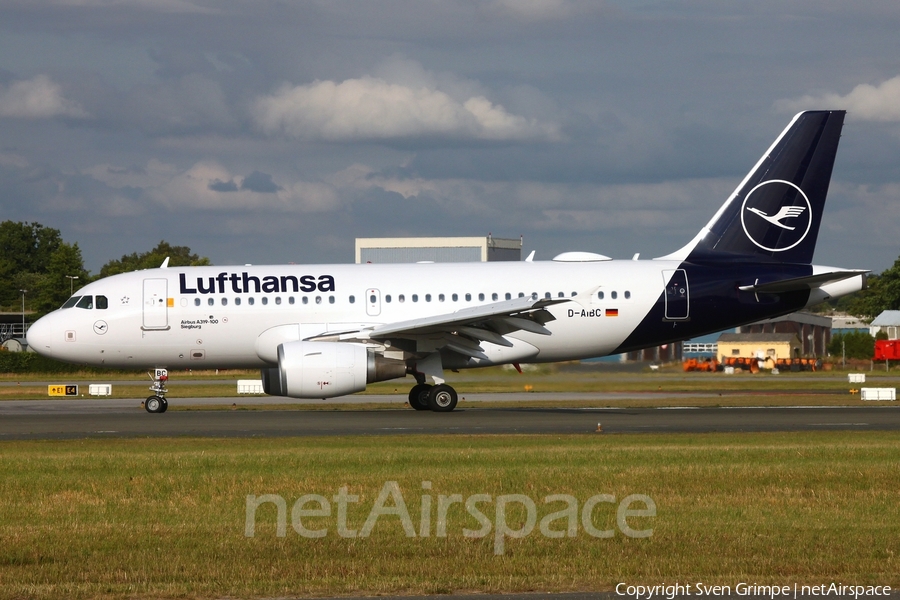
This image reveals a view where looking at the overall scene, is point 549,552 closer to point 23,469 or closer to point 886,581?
point 886,581

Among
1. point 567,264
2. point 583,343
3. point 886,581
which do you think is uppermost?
point 567,264

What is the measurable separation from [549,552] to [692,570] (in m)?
1.28

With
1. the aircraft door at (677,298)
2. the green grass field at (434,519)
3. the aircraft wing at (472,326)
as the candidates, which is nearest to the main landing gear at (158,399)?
the aircraft wing at (472,326)

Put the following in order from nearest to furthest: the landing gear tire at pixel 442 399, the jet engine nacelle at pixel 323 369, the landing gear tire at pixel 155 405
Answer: the jet engine nacelle at pixel 323 369 → the landing gear tire at pixel 442 399 → the landing gear tire at pixel 155 405

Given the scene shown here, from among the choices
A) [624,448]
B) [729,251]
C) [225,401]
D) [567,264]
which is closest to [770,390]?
[729,251]

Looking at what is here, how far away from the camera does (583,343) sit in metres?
29.2

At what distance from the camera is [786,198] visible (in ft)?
100

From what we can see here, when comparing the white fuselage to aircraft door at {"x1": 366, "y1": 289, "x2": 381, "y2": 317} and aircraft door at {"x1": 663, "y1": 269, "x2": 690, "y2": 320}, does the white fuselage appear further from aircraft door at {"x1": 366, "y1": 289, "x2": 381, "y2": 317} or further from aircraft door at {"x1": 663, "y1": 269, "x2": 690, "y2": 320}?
aircraft door at {"x1": 663, "y1": 269, "x2": 690, "y2": 320}

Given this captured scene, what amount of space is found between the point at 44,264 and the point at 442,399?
142 meters

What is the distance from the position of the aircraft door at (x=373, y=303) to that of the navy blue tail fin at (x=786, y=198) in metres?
8.23

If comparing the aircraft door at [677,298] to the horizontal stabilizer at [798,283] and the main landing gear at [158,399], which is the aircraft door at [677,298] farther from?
the main landing gear at [158,399]

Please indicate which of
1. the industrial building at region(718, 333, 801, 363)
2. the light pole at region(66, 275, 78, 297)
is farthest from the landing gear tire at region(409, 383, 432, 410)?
the light pole at region(66, 275, 78, 297)
